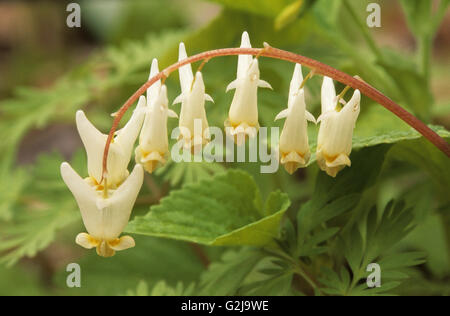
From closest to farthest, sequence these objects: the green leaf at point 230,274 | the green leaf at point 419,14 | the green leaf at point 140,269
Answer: the green leaf at point 230,274, the green leaf at point 419,14, the green leaf at point 140,269

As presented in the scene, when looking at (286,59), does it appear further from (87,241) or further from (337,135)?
(87,241)

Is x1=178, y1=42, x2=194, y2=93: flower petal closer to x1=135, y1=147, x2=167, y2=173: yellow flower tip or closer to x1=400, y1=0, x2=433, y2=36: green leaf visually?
x1=135, y1=147, x2=167, y2=173: yellow flower tip

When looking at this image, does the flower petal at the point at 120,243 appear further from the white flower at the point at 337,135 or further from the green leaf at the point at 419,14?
the green leaf at the point at 419,14

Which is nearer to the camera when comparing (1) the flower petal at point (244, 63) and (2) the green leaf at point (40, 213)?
(1) the flower petal at point (244, 63)

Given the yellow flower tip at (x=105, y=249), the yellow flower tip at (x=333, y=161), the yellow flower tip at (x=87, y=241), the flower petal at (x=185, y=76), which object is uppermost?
the flower petal at (x=185, y=76)

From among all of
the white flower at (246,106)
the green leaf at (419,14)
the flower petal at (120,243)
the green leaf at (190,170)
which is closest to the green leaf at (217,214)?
the flower petal at (120,243)

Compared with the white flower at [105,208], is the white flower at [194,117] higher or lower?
higher

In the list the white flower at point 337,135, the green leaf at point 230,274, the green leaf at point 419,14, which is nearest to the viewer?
the white flower at point 337,135
